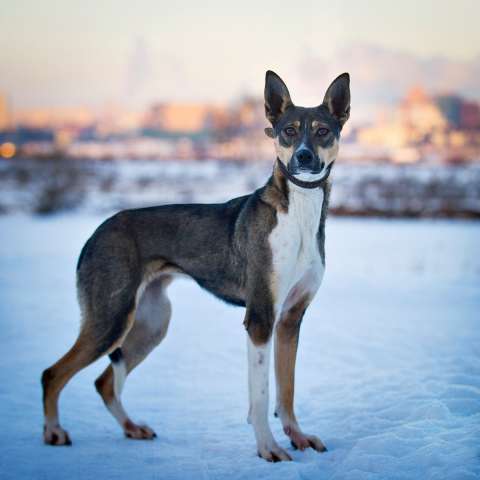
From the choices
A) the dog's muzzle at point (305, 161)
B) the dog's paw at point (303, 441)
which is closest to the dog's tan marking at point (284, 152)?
the dog's muzzle at point (305, 161)

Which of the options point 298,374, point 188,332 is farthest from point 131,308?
point 188,332

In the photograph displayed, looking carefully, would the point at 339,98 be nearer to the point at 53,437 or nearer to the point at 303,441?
the point at 303,441

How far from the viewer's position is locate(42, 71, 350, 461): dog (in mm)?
4383

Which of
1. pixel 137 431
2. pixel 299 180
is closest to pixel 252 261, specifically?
pixel 299 180

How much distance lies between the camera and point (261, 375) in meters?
4.43

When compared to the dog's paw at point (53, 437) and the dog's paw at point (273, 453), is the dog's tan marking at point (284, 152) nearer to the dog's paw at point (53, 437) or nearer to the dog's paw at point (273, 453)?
the dog's paw at point (273, 453)

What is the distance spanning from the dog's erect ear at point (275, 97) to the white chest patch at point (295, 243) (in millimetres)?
630

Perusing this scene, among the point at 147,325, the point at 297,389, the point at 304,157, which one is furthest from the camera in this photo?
the point at 297,389

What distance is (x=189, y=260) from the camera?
476cm

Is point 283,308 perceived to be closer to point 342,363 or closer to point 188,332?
point 342,363

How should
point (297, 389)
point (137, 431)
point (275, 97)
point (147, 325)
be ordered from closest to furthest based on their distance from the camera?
point (275, 97) → point (137, 431) → point (147, 325) → point (297, 389)

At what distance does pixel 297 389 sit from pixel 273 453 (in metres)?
1.59

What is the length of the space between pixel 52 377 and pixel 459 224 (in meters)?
14.9

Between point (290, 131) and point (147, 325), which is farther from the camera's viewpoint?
point (147, 325)
